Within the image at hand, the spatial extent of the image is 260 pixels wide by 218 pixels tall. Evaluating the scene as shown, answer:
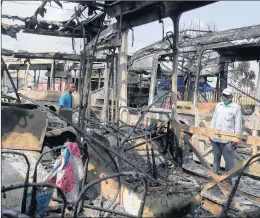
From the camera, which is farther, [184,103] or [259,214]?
[184,103]

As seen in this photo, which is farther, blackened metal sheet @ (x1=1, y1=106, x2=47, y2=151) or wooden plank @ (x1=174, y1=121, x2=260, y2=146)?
wooden plank @ (x1=174, y1=121, x2=260, y2=146)

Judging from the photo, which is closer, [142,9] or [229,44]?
[142,9]

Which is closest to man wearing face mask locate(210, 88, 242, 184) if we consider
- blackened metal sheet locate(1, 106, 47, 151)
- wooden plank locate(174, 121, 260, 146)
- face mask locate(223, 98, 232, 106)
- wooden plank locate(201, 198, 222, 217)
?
face mask locate(223, 98, 232, 106)

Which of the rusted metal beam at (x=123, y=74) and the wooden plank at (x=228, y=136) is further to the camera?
the rusted metal beam at (x=123, y=74)

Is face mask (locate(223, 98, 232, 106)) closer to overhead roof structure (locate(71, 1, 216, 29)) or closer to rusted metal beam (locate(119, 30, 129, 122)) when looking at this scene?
overhead roof structure (locate(71, 1, 216, 29))

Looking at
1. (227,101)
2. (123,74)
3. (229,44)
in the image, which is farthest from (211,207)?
(229,44)

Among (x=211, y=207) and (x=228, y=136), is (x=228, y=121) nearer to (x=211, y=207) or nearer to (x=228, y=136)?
(x=228, y=136)

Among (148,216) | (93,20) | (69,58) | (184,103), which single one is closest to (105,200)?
(148,216)

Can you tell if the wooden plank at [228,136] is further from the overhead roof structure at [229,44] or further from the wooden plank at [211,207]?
the overhead roof structure at [229,44]

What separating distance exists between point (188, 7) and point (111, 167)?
3.28m

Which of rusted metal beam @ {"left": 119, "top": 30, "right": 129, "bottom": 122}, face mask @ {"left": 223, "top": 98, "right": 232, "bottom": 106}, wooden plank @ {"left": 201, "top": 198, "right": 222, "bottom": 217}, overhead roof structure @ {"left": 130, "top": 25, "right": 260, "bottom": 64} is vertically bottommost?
wooden plank @ {"left": 201, "top": 198, "right": 222, "bottom": 217}

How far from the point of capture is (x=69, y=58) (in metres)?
13.6

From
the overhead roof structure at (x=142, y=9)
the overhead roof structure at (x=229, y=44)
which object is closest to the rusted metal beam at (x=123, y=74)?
the overhead roof structure at (x=142, y=9)

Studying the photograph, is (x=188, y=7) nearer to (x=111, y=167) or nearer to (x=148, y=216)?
(x=111, y=167)
